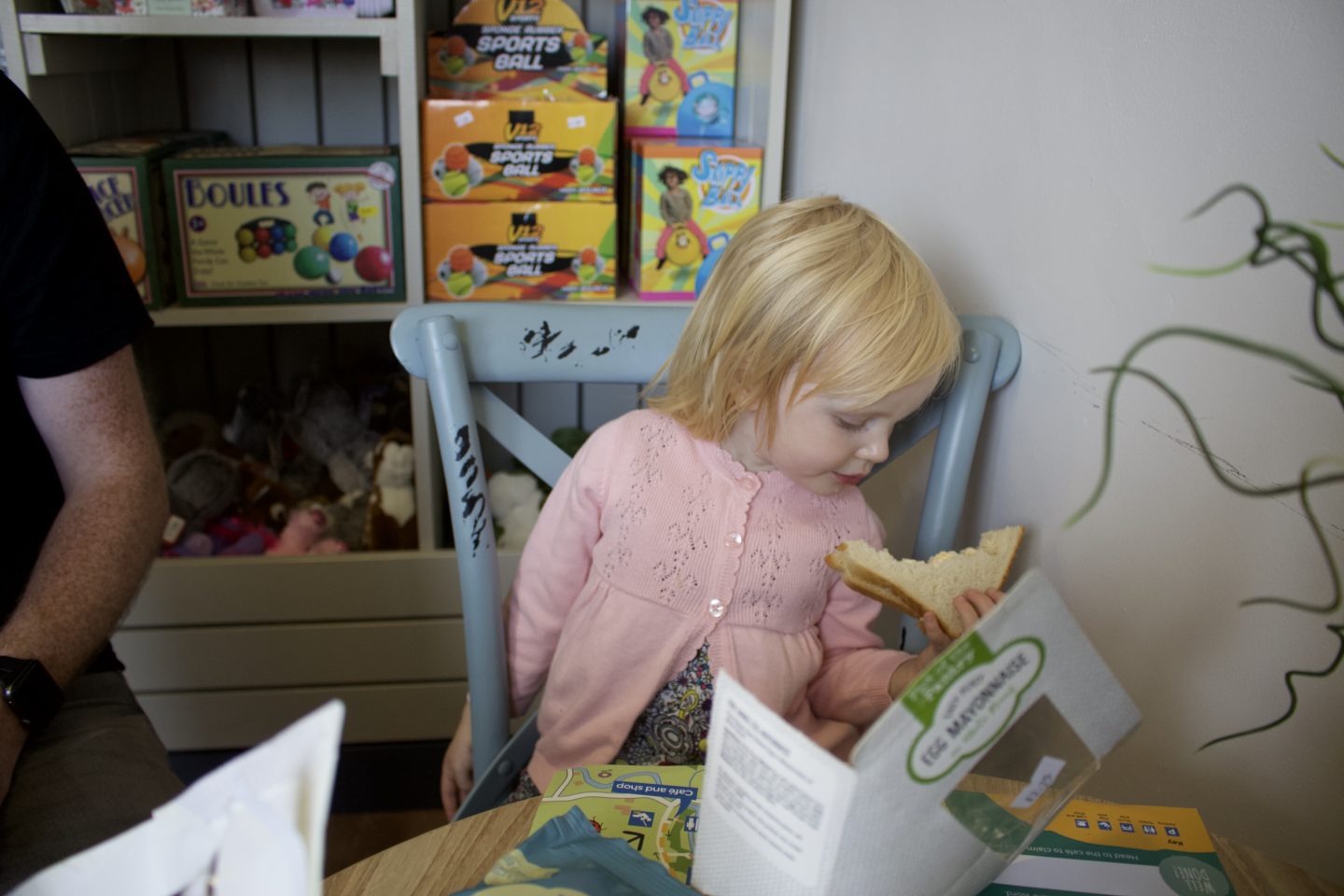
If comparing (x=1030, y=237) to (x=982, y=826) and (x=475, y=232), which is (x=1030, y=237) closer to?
(x=982, y=826)

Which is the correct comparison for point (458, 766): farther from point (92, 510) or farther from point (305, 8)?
point (305, 8)

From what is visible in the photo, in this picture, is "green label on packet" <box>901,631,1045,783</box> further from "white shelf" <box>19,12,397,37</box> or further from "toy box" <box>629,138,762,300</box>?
"white shelf" <box>19,12,397,37</box>

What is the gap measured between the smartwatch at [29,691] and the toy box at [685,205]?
94 centimetres

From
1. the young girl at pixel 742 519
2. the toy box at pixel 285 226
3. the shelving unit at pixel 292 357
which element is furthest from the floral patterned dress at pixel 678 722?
the toy box at pixel 285 226

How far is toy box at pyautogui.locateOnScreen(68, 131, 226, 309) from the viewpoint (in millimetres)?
1392

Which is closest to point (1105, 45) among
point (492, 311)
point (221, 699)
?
point (492, 311)

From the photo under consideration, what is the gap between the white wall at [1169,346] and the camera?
626mm

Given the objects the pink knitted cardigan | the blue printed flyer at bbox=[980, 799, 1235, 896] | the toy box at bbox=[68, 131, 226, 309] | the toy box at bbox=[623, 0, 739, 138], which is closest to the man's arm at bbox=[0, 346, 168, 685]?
the pink knitted cardigan

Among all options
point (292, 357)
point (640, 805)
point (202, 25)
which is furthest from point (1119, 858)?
point (292, 357)

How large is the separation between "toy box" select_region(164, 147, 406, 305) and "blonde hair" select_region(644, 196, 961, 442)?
2.42 ft

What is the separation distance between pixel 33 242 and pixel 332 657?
3.03ft

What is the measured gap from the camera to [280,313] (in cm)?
151

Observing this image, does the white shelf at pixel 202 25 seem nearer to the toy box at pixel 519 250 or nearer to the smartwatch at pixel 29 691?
the toy box at pixel 519 250

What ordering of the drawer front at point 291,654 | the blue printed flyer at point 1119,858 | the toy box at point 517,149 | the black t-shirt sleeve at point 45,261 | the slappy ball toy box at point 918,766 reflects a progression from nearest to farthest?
1. the slappy ball toy box at point 918,766
2. the blue printed flyer at point 1119,858
3. the black t-shirt sleeve at point 45,261
4. the toy box at point 517,149
5. the drawer front at point 291,654
